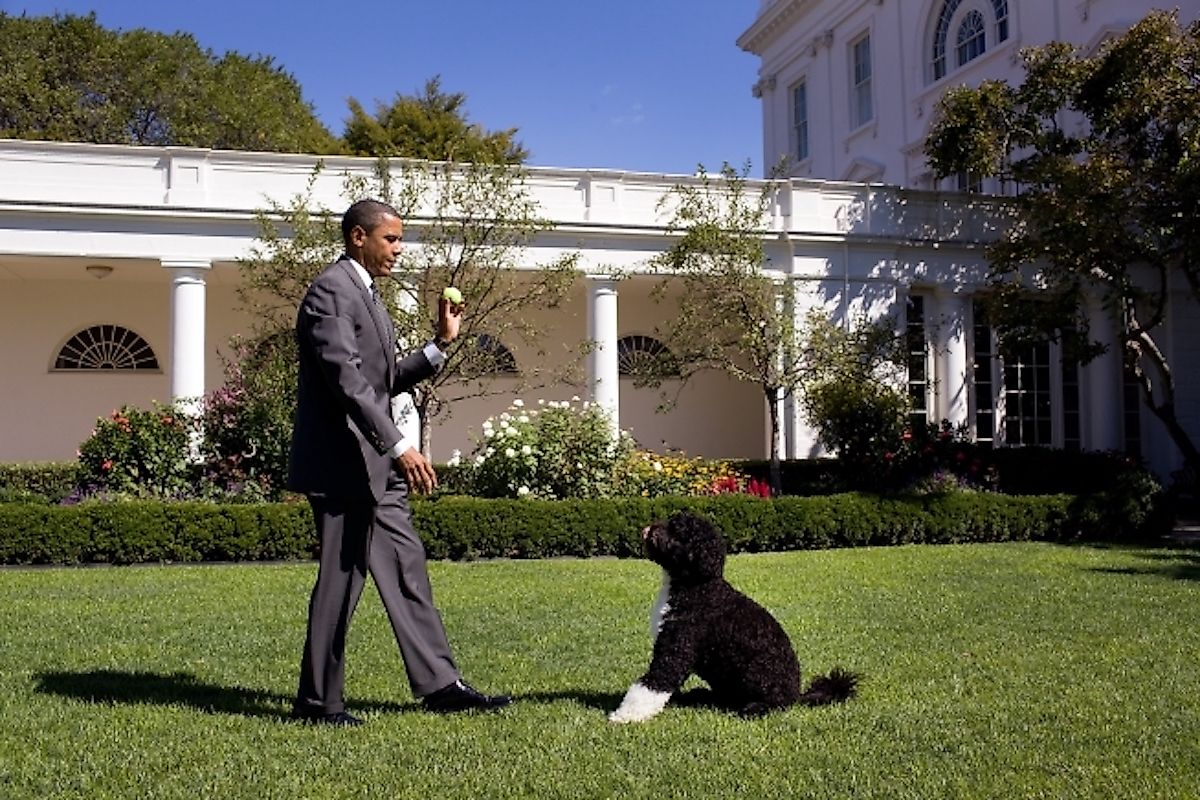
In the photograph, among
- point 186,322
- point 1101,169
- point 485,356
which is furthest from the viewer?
point 186,322

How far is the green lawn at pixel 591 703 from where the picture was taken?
→ 3.47m

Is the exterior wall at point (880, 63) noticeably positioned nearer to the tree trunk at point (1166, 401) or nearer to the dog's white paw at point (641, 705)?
the tree trunk at point (1166, 401)

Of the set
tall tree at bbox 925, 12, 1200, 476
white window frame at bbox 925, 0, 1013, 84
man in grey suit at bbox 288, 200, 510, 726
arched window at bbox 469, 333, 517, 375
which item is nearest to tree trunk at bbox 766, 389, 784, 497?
tall tree at bbox 925, 12, 1200, 476

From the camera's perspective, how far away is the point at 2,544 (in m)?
10.6

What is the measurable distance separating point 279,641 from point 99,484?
26.7 feet

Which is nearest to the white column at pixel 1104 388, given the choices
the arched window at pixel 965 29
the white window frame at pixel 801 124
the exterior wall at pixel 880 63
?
the exterior wall at pixel 880 63

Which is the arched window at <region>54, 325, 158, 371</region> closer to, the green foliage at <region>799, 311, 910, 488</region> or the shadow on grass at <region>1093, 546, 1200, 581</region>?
the green foliage at <region>799, 311, 910, 488</region>

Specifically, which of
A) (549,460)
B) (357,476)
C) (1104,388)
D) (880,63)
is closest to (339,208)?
(549,460)

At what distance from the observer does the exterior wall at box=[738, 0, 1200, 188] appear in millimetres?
20250

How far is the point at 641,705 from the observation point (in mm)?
4152

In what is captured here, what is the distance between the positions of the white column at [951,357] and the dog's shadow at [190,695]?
1491cm

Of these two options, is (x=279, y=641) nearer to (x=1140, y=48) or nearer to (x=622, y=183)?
(x=622, y=183)

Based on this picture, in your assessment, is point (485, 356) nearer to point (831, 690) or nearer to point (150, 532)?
point (150, 532)

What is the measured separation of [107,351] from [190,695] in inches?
641
